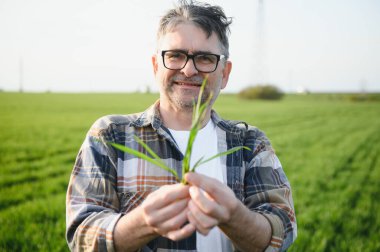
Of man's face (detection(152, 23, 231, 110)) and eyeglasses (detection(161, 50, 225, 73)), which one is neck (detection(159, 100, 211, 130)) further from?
eyeglasses (detection(161, 50, 225, 73))

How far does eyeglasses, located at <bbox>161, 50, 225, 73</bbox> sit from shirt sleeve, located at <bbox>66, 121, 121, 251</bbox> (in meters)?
0.69

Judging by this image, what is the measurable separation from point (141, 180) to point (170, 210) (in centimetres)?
69

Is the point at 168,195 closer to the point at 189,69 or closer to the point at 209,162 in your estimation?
the point at 209,162

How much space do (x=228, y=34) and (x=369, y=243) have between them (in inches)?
139

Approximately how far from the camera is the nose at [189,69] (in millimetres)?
2123

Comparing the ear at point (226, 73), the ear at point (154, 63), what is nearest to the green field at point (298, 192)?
the ear at point (154, 63)

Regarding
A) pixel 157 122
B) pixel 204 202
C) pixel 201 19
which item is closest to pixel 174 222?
pixel 204 202

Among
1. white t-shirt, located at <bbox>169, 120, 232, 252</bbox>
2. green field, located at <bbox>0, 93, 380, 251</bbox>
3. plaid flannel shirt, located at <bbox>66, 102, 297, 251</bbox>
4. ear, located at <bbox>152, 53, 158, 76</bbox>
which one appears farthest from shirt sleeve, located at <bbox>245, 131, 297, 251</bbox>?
green field, located at <bbox>0, 93, 380, 251</bbox>

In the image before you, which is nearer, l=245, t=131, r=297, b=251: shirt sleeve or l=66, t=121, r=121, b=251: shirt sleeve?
l=66, t=121, r=121, b=251: shirt sleeve

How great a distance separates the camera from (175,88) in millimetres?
2201

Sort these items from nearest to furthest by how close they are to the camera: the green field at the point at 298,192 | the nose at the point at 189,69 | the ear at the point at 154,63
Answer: the nose at the point at 189,69 < the ear at the point at 154,63 < the green field at the point at 298,192

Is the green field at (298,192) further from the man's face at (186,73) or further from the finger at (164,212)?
the finger at (164,212)

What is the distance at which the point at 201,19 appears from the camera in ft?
7.08

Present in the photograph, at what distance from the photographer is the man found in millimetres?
1372
